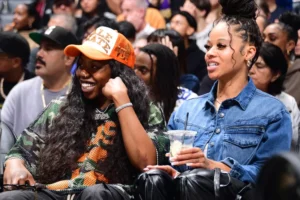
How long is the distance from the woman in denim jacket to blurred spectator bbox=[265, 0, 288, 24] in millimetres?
4452

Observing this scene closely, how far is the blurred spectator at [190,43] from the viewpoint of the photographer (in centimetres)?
800

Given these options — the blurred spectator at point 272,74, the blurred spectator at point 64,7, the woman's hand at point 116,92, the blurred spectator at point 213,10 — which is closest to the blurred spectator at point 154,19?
the blurred spectator at point 213,10

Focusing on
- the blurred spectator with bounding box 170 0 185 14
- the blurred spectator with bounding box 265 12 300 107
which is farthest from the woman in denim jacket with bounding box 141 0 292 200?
the blurred spectator with bounding box 170 0 185 14

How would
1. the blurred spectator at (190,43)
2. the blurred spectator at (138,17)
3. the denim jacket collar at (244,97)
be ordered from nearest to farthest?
the denim jacket collar at (244,97)
the blurred spectator at (190,43)
the blurred spectator at (138,17)

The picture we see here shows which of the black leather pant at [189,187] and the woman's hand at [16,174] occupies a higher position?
the black leather pant at [189,187]

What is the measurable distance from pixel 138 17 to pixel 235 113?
496cm

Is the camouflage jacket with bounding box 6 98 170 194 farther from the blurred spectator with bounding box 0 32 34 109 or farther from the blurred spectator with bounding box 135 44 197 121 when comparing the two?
the blurred spectator with bounding box 0 32 34 109

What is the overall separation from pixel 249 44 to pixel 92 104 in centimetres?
110

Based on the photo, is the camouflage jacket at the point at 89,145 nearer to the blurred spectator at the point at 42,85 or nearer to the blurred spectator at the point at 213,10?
the blurred spectator at the point at 42,85

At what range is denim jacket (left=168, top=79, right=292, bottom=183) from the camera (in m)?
4.26

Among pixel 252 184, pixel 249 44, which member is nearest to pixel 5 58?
pixel 249 44

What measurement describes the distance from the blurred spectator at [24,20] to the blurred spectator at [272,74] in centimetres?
515

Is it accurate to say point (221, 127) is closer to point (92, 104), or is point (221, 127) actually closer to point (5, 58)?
point (92, 104)

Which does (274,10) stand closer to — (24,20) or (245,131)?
(24,20)
